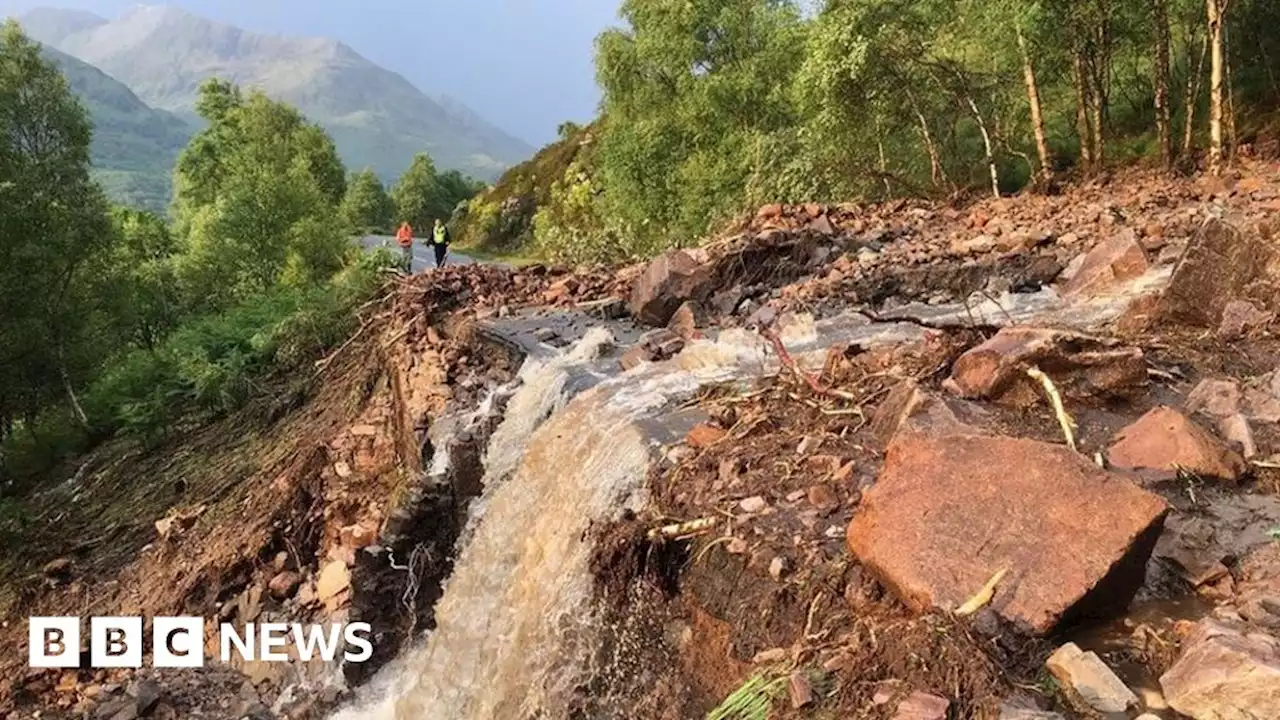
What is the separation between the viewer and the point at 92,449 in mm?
15688

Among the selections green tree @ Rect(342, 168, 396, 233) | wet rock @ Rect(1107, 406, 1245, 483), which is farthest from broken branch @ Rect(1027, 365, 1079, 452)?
green tree @ Rect(342, 168, 396, 233)

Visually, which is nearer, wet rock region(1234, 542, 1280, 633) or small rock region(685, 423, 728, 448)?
wet rock region(1234, 542, 1280, 633)

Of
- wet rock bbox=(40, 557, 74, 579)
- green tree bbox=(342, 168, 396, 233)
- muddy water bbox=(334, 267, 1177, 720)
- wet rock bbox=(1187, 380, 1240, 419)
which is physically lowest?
wet rock bbox=(40, 557, 74, 579)

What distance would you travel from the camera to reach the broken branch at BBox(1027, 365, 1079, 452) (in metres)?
4.37

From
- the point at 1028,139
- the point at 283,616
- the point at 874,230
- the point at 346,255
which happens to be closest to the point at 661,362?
the point at 283,616

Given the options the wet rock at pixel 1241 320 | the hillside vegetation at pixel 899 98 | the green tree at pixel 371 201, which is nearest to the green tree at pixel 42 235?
the hillside vegetation at pixel 899 98

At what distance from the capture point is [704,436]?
17.5 feet

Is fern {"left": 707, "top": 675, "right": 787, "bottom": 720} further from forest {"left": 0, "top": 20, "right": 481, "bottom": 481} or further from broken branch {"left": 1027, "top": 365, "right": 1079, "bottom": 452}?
forest {"left": 0, "top": 20, "right": 481, "bottom": 481}

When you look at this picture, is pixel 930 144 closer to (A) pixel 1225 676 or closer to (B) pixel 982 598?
(B) pixel 982 598

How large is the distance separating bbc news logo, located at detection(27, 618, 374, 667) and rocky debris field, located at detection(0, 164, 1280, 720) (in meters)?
0.15

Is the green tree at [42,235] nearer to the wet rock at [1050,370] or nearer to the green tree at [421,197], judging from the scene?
the wet rock at [1050,370]

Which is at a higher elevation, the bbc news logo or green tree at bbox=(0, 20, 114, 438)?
green tree at bbox=(0, 20, 114, 438)

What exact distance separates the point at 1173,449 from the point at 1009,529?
128 centimetres

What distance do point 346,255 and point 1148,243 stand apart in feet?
60.0
